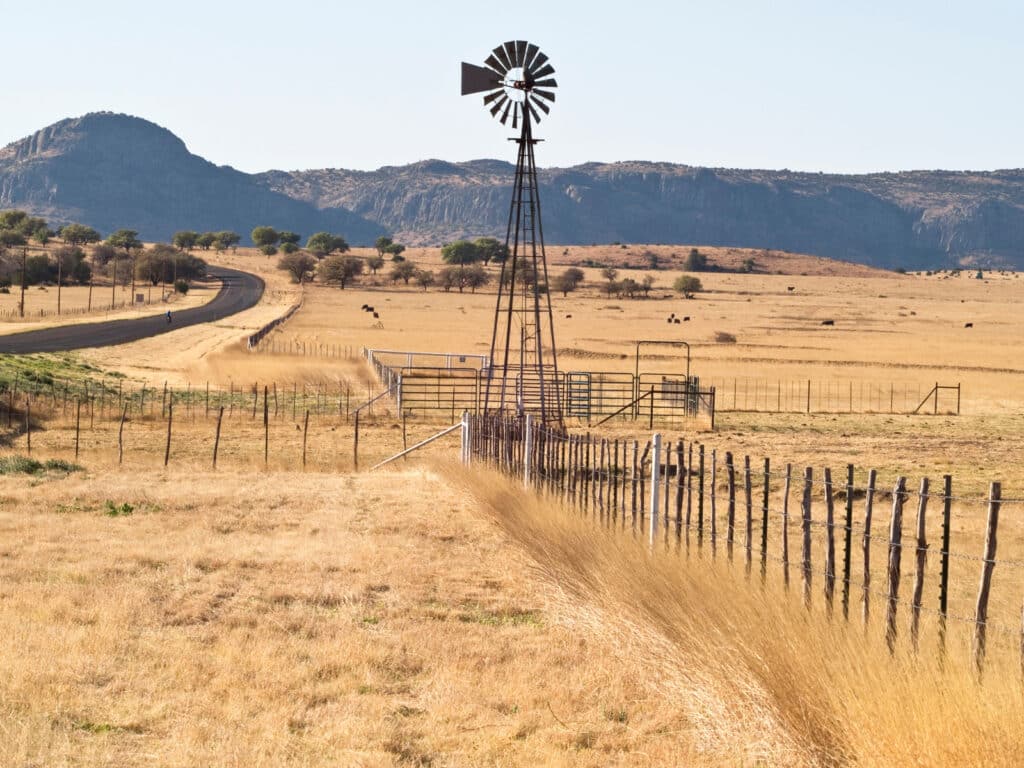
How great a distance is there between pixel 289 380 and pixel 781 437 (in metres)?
23.6

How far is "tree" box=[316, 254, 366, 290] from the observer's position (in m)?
157

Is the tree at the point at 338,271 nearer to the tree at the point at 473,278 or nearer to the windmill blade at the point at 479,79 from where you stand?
the tree at the point at 473,278

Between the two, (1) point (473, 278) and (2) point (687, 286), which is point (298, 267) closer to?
(1) point (473, 278)

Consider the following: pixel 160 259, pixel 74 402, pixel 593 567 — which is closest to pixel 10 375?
pixel 74 402

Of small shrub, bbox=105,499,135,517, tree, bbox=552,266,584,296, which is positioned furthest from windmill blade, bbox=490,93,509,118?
tree, bbox=552,266,584,296

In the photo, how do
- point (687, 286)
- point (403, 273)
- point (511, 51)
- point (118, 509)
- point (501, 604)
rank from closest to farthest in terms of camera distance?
point (501, 604) < point (118, 509) < point (511, 51) < point (687, 286) < point (403, 273)

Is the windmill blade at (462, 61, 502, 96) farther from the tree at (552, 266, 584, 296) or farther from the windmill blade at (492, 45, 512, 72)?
the tree at (552, 266, 584, 296)

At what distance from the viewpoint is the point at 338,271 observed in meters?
157

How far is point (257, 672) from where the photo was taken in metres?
10.5

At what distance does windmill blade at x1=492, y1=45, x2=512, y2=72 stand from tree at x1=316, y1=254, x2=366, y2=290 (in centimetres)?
12742

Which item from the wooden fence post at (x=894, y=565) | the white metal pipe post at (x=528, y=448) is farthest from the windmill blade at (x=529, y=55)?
the wooden fence post at (x=894, y=565)

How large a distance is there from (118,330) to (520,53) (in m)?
59.1

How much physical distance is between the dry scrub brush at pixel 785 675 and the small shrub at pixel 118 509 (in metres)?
9.35

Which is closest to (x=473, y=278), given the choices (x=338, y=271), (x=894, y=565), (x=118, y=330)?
(x=338, y=271)
